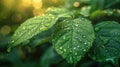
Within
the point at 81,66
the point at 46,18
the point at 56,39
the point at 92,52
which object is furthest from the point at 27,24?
the point at 81,66

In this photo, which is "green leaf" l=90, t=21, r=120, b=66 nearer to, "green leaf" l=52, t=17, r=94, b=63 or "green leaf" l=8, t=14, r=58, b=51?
"green leaf" l=52, t=17, r=94, b=63

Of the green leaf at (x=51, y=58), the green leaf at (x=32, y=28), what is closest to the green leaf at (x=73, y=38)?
the green leaf at (x=32, y=28)

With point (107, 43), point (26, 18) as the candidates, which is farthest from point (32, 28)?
point (26, 18)

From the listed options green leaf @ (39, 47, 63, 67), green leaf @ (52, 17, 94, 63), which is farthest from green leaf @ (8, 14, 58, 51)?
green leaf @ (39, 47, 63, 67)

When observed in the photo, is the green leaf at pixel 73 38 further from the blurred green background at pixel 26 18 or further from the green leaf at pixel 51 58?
the green leaf at pixel 51 58

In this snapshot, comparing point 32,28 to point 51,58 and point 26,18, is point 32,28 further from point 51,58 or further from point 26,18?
point 26,18

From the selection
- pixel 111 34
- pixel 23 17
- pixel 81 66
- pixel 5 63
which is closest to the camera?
pixel 111 34

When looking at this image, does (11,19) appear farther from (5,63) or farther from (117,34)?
(117,34)
